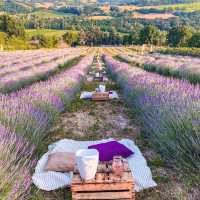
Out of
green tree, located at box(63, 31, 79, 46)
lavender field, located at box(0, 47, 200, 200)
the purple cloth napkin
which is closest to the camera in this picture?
lavender field, located at box(0, 47, 200, 200)

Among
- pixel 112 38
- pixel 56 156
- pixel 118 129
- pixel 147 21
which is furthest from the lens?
pixel 147 21

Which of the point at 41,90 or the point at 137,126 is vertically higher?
the point at 41,90

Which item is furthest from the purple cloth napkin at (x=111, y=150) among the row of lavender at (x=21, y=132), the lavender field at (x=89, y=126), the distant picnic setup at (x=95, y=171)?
the row of lavender at (x=21, y=132)

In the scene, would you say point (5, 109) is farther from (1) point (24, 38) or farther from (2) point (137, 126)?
(1) point (24, 38)

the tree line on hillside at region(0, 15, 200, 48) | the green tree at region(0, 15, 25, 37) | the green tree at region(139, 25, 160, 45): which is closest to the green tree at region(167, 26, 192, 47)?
the tree line on hillside at region(0, 15, 200, 48)

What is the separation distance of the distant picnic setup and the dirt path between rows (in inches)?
6.2

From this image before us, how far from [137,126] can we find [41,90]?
2027 mm

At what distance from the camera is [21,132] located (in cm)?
466

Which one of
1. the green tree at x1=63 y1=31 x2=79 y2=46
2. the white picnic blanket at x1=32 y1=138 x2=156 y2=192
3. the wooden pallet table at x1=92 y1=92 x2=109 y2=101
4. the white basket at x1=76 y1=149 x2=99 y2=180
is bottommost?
the green tree at x1=63 y1=31 x2=79 y2=46

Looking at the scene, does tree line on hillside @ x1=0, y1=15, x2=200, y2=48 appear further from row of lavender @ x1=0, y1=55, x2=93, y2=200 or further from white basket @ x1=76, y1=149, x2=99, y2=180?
white basket @ x1=76, y1=149, x2=99, y2=180

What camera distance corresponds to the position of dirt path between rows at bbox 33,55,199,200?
155 inches

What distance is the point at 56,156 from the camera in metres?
4.59

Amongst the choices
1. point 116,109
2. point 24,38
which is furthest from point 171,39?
point 116,109

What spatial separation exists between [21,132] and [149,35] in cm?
6350
